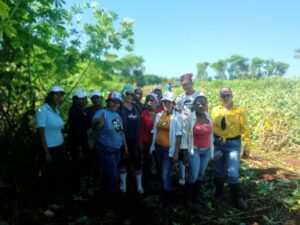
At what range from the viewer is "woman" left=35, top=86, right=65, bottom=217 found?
4.20 meters

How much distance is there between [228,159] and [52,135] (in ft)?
8.94

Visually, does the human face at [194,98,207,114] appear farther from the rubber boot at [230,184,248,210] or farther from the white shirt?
the rubber boot at [230,184,248,210]

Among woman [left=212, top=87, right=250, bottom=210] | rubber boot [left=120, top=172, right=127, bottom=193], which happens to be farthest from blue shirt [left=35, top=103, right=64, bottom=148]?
woman [left=212, top=87, right=250, bottom=210]

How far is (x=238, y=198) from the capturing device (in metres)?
5.00

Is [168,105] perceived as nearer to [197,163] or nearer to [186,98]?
[186,98]

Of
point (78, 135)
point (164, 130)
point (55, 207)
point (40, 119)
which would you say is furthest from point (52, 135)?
point (164, 130)

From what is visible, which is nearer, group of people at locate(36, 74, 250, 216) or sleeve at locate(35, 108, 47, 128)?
sleeve at locate(35, 108, 47, 128)

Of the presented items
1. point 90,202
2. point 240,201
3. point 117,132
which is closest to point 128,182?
point 90,202

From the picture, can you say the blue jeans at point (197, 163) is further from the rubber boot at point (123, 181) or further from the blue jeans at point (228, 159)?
the rubber boot at point (123, 181)

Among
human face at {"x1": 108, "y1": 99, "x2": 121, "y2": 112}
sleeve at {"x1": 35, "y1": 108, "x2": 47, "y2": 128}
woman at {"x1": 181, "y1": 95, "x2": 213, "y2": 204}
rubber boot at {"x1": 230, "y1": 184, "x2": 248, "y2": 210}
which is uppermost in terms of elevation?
human face at {"x1": 108, "y1": 99, "x2": 121, "y2": 112}

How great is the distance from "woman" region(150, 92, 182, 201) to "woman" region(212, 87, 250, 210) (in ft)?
2.59

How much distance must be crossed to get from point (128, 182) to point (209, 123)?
203 centimetres

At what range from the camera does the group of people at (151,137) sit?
4469mm

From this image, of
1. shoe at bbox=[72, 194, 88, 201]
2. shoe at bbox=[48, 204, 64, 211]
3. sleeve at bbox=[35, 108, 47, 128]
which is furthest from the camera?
shoe at bbox=[72, 194, 88, 201]
